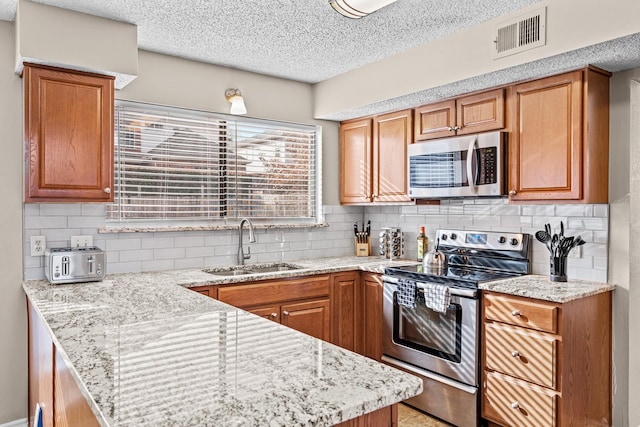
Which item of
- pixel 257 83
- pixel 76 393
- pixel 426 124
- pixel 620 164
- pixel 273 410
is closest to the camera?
pixel 273 410

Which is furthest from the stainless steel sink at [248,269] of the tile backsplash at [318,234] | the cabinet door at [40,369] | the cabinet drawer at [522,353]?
the cabinet drawer at [522,353]

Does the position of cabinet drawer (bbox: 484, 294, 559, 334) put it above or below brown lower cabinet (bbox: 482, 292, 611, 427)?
above

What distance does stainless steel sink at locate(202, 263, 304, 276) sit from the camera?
136 inches

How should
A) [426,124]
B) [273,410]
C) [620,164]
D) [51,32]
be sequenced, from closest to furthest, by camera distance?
[273,410], [51,32], [620,164], [426,124]

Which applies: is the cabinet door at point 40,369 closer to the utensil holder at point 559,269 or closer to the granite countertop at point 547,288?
the granite countertop at point 547,288

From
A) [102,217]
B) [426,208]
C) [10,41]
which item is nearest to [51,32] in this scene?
[10,41]

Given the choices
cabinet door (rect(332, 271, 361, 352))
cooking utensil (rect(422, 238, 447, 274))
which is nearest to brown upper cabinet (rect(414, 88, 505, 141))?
cooking utensil (rect(422, 238, 447, 274))

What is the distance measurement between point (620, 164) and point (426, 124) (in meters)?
1.29

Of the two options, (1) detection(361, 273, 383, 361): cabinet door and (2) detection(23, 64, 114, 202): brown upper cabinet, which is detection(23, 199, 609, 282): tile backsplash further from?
(1) detection(361, 273, 383, 361): cabinet door

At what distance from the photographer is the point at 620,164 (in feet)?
8.82

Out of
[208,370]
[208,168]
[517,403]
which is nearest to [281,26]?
[208,168]

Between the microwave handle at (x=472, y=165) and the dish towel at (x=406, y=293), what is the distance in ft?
2.51

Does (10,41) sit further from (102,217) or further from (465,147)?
(465,147)

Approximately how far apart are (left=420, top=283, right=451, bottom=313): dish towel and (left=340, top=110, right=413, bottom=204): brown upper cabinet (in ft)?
2.85
